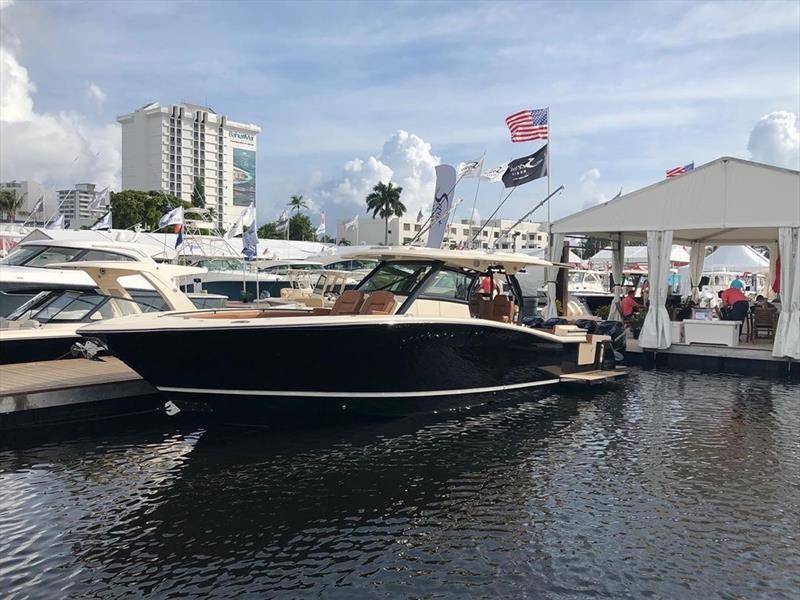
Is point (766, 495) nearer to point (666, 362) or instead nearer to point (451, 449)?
point (451, 449)

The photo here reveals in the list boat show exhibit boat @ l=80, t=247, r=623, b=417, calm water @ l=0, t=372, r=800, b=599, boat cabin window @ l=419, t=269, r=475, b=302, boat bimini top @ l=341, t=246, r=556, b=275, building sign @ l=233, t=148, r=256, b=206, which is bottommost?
calm water @ l=0, t=372, r=800, b=599

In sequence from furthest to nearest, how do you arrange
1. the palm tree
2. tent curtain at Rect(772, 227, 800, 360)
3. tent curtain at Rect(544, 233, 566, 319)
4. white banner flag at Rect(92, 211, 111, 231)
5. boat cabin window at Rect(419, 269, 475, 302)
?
the palm tree, white banner flag at Rect(92, 211, 111, 231), tent curtain at Rect(544, 233, 566, 319), tent curtain at Rect(772, 227, 800, 360), boat cabin window at Rect(419, 269, 475, 302)

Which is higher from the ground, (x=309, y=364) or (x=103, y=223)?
(x=103, y=223)

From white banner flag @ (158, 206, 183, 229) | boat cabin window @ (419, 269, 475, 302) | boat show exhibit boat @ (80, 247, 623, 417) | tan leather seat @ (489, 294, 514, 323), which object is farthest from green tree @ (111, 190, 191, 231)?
boat show exhibit boat @ (80, 247, 623, 417)

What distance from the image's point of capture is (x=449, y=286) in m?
11.8

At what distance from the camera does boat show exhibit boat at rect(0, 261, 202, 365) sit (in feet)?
39.3

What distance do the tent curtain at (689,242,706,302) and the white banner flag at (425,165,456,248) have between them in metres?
8.08

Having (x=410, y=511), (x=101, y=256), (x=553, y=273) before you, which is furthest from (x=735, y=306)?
(x=101, y=256)

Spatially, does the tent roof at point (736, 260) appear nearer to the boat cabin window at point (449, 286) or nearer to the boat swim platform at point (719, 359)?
the boat swim platform at point (719, 359)

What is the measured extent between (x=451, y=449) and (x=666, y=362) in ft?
31.8

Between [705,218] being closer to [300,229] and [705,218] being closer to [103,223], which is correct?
[103,223]

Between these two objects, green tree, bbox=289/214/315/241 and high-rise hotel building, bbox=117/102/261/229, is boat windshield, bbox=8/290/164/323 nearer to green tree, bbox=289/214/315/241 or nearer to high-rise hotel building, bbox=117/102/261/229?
green tree, bbox=289/214/315/241

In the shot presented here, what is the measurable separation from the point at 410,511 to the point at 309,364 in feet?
10.3

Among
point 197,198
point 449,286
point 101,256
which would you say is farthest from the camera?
point 197,198
